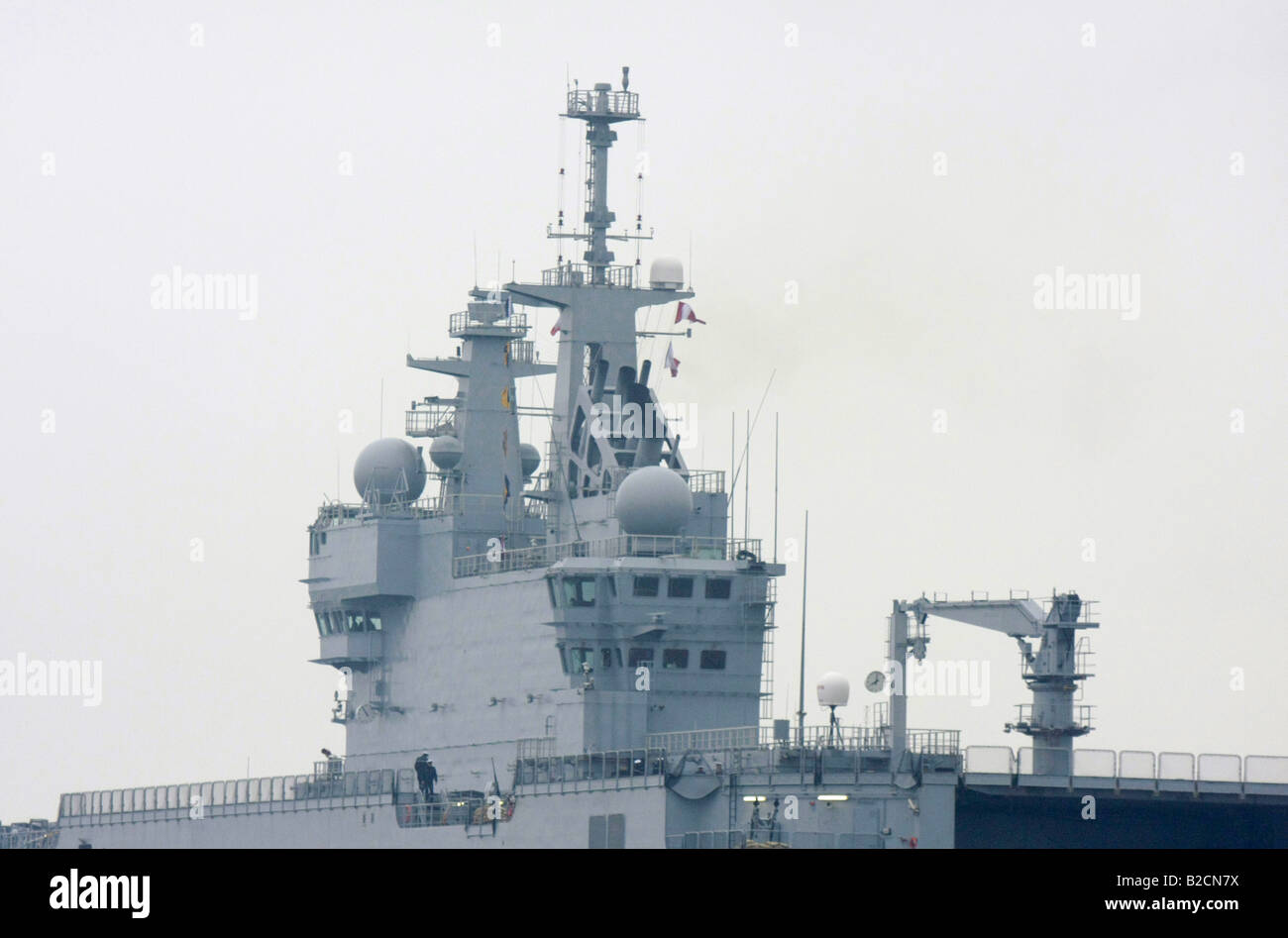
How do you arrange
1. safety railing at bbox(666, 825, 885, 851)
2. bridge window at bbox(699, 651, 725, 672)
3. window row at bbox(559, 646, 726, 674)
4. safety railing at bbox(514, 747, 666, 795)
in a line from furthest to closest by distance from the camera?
bridge window at bbox(699, 651, 725, 672), window row at bbox(559, 646, 726, 674), safety railing at bbox(514, 747, 666, 795), safety railing at bbox(666, 825, 885, 851)

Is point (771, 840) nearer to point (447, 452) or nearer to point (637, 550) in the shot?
point (637, 550)

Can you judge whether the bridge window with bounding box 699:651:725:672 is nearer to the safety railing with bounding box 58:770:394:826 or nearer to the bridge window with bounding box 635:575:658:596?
the bridge window with bounding box 635:575:658:596

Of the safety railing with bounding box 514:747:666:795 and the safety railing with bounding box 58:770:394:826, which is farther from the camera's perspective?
the safety railing with bounding box 58:770:394:826

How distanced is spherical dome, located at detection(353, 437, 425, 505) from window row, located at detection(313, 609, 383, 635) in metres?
3.32

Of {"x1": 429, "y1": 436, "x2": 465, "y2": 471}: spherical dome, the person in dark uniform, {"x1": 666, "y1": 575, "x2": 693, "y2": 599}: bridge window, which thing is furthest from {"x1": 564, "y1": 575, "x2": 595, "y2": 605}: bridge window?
{"x1": 429, "y1": 436, "x2": 465, "y2": 471}: spherical dome

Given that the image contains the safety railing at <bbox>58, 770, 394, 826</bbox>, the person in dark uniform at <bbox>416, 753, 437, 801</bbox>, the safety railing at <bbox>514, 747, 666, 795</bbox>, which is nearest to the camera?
the safety railing at <bbox>514, 747, 666, 795</bbox>

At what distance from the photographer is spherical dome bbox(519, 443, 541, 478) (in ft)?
253

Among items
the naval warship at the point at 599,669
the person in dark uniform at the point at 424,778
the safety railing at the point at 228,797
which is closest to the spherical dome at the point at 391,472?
the naval warship at the point at 599,669

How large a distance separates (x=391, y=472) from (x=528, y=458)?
5218mm

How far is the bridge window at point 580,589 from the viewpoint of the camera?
63.9m

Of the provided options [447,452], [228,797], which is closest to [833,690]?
[447,452]

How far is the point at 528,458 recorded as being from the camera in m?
77.1

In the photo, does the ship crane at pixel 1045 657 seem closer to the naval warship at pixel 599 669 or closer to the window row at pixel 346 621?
the naval warship at pixel 599 669
